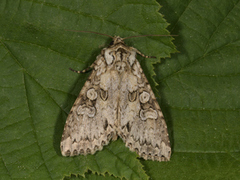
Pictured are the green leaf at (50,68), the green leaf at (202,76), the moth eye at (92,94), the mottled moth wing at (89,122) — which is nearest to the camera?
the green leaf at (50,68)

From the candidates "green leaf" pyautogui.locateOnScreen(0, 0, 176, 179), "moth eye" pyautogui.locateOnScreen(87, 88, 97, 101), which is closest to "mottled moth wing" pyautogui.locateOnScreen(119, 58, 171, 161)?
"green leaf" pyautogui.locateOnScreen(0, 0, 176, 179)

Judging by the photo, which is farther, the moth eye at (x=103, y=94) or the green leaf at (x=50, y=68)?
the moth eye at (x=103, y=94)

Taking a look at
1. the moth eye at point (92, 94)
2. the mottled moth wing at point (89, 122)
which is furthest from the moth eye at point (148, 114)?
the moth eye at point (92, 94)

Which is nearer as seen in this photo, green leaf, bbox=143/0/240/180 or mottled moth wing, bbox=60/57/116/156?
mottled moth wing, bbox=60/57/116/156

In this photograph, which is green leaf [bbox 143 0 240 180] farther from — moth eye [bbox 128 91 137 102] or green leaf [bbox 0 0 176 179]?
green leaf [bbox 0 0 176 179]

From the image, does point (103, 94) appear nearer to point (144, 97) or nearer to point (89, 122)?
point (89, 122)

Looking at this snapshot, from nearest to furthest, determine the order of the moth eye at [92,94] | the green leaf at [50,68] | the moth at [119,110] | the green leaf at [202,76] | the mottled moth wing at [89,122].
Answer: the green leaf at [50,68]
the mottled moth wing at [89,122]
the moth at [119,110]
the moth eye at [92,94]
the green leaf at [202,76]

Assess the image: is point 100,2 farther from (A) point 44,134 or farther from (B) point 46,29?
(A) point 44,134

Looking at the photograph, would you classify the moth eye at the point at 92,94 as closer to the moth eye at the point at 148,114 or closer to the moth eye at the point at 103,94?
the moth eye at the point at 103,94

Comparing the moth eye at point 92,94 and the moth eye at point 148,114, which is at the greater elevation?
the moth eye at point 92,94
